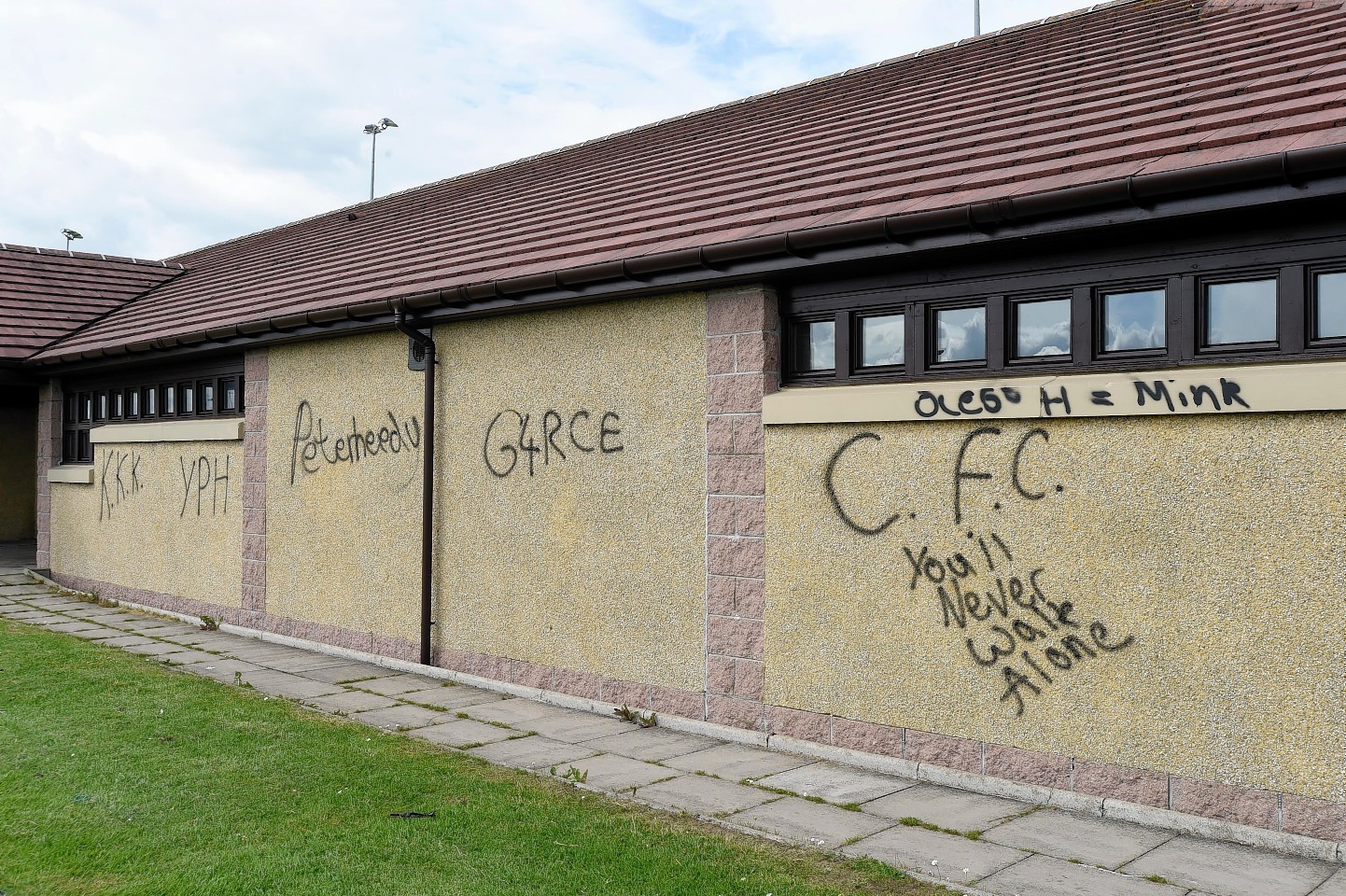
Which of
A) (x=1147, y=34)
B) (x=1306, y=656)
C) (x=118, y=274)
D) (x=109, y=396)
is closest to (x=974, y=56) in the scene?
(x=1147, y=34)

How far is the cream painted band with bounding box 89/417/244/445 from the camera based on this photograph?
11758 mm

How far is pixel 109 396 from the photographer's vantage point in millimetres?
14328

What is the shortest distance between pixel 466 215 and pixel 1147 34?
22.6 feet

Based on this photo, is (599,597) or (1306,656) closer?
(1306,656)

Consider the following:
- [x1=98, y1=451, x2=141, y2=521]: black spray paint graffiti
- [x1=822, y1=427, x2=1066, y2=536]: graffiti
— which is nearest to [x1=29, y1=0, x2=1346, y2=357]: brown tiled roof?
[x1=822, y1=427, x2=1066, y2=536]: graffiti

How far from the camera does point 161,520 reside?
12820mm

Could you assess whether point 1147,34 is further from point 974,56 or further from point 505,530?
point 505,530

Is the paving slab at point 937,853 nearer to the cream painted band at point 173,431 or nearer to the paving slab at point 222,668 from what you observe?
the paving slab at point 222,668

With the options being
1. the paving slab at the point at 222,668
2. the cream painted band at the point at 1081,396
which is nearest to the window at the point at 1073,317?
the cream painted band at the point at 1081,396

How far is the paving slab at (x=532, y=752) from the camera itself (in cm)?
636

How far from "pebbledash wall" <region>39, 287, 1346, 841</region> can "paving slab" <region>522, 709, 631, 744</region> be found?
0.25 meters

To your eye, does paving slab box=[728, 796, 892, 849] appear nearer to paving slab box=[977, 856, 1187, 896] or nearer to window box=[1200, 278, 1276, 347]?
paving slab box=[977, 856, 1187, 896]

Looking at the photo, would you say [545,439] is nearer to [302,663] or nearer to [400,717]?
[400,717]

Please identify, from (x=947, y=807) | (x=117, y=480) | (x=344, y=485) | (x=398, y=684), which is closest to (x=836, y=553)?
(x=947, y=807)
